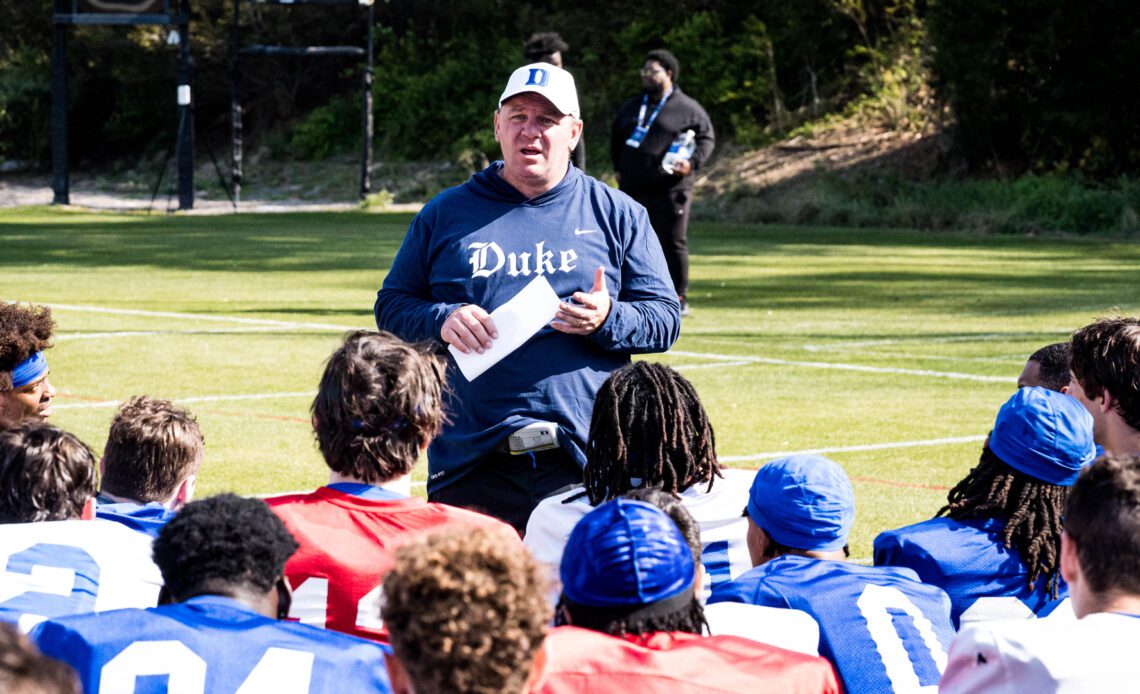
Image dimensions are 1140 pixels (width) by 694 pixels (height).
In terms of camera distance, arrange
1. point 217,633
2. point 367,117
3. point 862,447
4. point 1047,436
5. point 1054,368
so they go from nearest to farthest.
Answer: point 217,633 → point 1047,436 → point 1054,368 → point 862,447 → point 367,117

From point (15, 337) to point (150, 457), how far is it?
53.0 inches

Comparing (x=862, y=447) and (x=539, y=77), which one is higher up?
(x=539, y=77)

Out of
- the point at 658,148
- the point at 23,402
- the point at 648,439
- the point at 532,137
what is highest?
the point at 532,137

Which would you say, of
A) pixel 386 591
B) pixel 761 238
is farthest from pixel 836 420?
pixel 761 238

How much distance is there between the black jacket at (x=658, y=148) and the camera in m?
15.9

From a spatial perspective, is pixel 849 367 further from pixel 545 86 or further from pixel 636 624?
pixel 636 624

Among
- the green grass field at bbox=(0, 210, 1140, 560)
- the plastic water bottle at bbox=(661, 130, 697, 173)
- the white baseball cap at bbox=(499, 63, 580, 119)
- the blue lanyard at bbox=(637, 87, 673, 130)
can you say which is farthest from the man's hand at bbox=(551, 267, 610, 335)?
the blue lanyard at bbox=(637, 87, 673, 130)

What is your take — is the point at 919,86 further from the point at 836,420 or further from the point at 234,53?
the point at 836,420

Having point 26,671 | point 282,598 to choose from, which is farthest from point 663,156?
point 26,671

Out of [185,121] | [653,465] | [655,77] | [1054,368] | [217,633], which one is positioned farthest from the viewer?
[185,121]

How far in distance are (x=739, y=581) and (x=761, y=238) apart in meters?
26.0

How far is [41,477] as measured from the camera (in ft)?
13.7

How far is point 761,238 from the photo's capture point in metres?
29.8

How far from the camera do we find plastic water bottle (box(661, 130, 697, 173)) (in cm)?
1563
